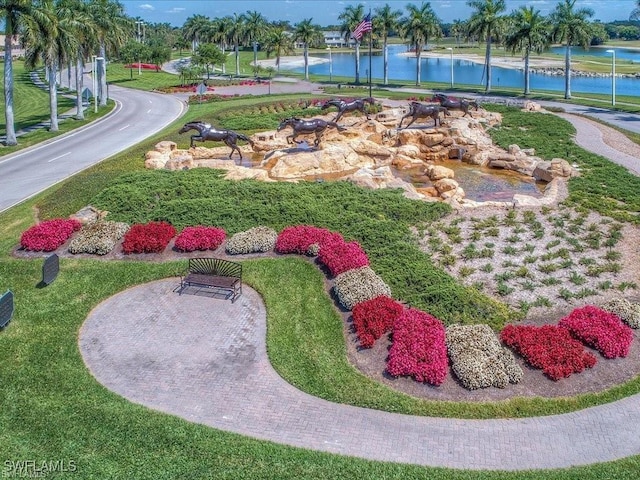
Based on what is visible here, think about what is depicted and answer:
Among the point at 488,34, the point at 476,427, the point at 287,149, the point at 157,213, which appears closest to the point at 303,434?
the point at 476,427

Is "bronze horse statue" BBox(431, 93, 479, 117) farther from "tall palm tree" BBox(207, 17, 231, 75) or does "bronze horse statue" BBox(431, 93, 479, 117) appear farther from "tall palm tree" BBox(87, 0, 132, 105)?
"tall palm tree" BBox(207, 17, 231, 75)

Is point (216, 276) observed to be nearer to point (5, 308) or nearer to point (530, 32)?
point (5, 308)

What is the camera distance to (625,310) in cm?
1762

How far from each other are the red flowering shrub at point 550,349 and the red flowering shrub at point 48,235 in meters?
18.3

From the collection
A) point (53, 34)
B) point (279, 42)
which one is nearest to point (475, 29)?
point (279, 42)

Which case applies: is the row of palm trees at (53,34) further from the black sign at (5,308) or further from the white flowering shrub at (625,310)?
the white flowering shrub at (625,310)

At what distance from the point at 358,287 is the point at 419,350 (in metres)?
4.10

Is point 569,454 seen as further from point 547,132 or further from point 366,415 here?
point 547,132

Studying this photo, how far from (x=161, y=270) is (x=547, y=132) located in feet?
116

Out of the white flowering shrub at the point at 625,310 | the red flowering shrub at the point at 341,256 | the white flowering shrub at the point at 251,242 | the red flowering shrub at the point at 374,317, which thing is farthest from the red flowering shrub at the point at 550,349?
the white flowering shrub at the point at 251,242

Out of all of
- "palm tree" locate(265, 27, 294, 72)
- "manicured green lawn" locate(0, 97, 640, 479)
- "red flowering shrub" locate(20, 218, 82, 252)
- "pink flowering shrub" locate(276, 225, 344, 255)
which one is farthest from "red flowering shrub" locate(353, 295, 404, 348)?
"palm tree" locate(265, 27, 294, 72)

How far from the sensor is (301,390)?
14820mm

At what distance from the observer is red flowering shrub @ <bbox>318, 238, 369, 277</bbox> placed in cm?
2061

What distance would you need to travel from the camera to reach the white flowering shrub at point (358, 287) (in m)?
18.7
